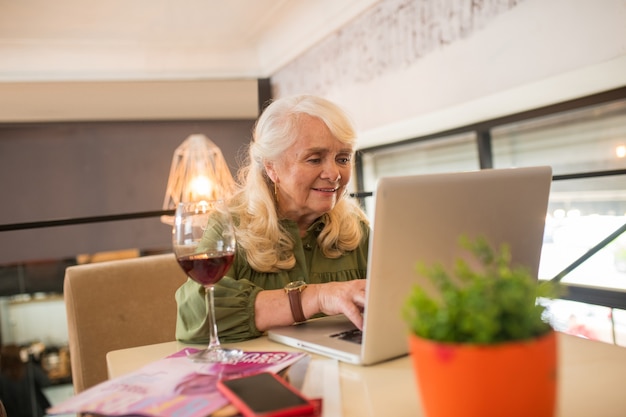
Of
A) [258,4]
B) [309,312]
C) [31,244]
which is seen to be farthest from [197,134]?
[309,312]

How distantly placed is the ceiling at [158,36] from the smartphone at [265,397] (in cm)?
315

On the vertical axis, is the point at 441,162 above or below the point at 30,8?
below

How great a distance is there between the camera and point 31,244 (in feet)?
21.5

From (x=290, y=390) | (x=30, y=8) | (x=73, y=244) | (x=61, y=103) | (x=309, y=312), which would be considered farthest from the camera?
(x=73, y=244)

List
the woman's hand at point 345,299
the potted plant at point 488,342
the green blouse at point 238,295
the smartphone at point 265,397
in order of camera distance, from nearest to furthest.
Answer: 1. the potted plant at point 488,342
2. the smartphone at point 265,397
3. the woman's hand at point 345,299
4. the green blouse at point 238,295

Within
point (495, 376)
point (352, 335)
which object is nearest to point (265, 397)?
point (495, 376)

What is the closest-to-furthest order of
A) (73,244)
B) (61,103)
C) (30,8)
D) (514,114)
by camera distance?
(514,114)
(30,8)
(61,103)
(73,244)

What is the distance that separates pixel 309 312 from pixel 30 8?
12.4ft

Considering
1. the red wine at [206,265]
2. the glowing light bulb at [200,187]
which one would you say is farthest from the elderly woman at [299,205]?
the glowing light bulb at [200,187]

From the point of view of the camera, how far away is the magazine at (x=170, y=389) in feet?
2.28

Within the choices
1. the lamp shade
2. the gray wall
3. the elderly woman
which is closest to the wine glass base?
the elderly woman

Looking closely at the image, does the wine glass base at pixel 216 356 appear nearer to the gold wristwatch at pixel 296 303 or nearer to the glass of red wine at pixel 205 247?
the glass of red wine at pixel 205 247

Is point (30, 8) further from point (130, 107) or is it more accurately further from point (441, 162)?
point (441, 162)

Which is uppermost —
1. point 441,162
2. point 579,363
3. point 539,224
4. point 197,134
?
point 197,134
